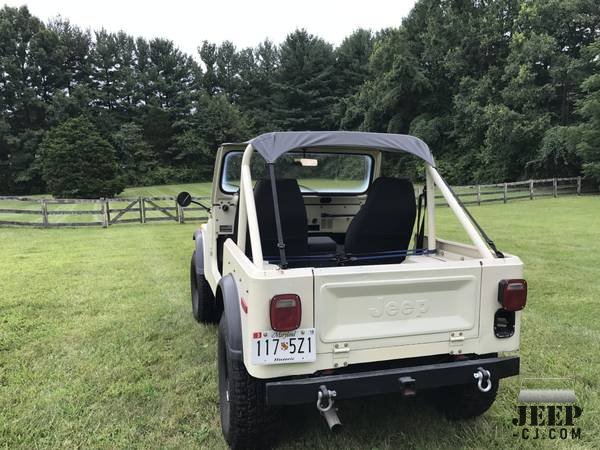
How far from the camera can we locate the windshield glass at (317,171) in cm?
419

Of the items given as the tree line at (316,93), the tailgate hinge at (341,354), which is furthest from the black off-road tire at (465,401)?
the tree line at (316,93)

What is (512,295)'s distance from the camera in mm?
2459

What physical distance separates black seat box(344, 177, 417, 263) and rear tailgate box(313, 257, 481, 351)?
30.4 inches

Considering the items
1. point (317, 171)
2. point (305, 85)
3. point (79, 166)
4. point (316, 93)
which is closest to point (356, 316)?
point (317, 171)

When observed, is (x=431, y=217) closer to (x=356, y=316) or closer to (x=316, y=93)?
(x=356, y=316)

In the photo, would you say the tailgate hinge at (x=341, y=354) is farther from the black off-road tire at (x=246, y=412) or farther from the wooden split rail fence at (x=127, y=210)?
the wooden split rail fence at (x=127, y=210)

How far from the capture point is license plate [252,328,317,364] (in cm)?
219

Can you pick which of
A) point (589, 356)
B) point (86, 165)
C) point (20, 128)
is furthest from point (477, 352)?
point (20, 128)

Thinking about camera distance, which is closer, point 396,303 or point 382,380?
point 382,380

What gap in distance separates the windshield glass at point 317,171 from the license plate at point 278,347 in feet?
5.91

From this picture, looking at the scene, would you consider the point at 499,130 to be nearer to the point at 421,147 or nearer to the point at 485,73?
the point at 485,73

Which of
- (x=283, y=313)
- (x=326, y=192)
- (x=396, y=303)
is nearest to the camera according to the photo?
(x=283, y=313)

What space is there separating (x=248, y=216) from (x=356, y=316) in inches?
33.4

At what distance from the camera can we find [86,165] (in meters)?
27.7
